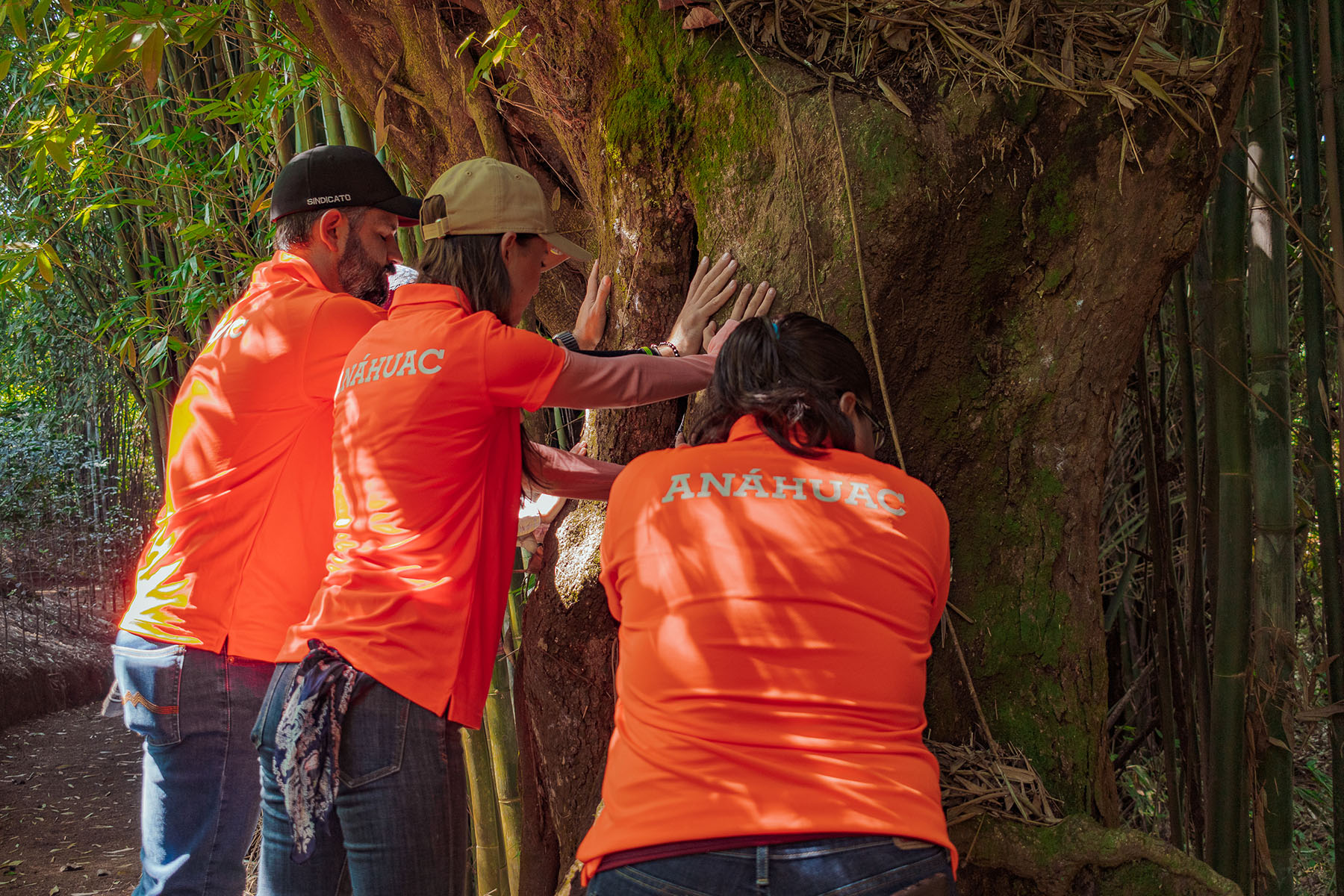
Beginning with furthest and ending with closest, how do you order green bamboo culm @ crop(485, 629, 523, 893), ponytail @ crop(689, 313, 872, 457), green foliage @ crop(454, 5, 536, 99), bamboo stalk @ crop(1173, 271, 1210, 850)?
green bamboo culm @ crop(485, 629, 523, 893) → bamboo stalk @ crop(1173, 271, 1210, 850) → green foliage @ crop(454, 5, 536, 99) → ponytail @ crop(689, 313, 872, 457)

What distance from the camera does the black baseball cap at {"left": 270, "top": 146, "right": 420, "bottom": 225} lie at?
207cm

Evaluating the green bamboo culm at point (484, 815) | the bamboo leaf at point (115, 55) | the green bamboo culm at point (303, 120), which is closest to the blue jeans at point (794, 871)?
the bamboo leaf at point (115, 55)

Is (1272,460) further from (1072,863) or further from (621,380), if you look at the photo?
(621,380)

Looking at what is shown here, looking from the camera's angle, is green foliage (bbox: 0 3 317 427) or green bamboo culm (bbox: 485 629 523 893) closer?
green foliage (bbox: 0 3 317 427)

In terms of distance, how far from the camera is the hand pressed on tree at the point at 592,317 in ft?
7.90

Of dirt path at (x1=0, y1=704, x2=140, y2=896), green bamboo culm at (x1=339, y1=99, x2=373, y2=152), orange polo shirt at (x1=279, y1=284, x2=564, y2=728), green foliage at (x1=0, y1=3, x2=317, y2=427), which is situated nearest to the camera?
orange polo shirt at (x1=279, y1=284, x2=564, y2=728)

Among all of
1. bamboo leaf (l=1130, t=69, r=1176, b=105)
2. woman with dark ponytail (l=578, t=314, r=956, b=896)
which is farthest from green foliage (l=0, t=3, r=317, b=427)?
bamboo leaf (l=1130, t=69, r=1176, b=105)

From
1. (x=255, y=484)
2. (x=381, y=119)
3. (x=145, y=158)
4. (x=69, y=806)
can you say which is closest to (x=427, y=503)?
(x=255, y=484)

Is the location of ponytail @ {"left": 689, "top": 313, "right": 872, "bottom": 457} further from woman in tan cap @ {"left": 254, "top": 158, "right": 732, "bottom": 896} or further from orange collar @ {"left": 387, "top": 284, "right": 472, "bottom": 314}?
orange collar @ {"left": 387, "top": 284, "right": 472, "bottom": 314}

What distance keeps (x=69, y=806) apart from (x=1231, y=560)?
6.00 metres

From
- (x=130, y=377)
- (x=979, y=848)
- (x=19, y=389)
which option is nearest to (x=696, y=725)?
(x=979, y=848)

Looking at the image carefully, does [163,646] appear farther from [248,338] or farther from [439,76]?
[439,76]

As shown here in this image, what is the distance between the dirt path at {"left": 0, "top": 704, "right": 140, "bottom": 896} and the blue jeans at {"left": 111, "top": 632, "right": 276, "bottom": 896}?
3.53 meters

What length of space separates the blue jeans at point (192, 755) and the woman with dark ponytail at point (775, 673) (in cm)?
86
